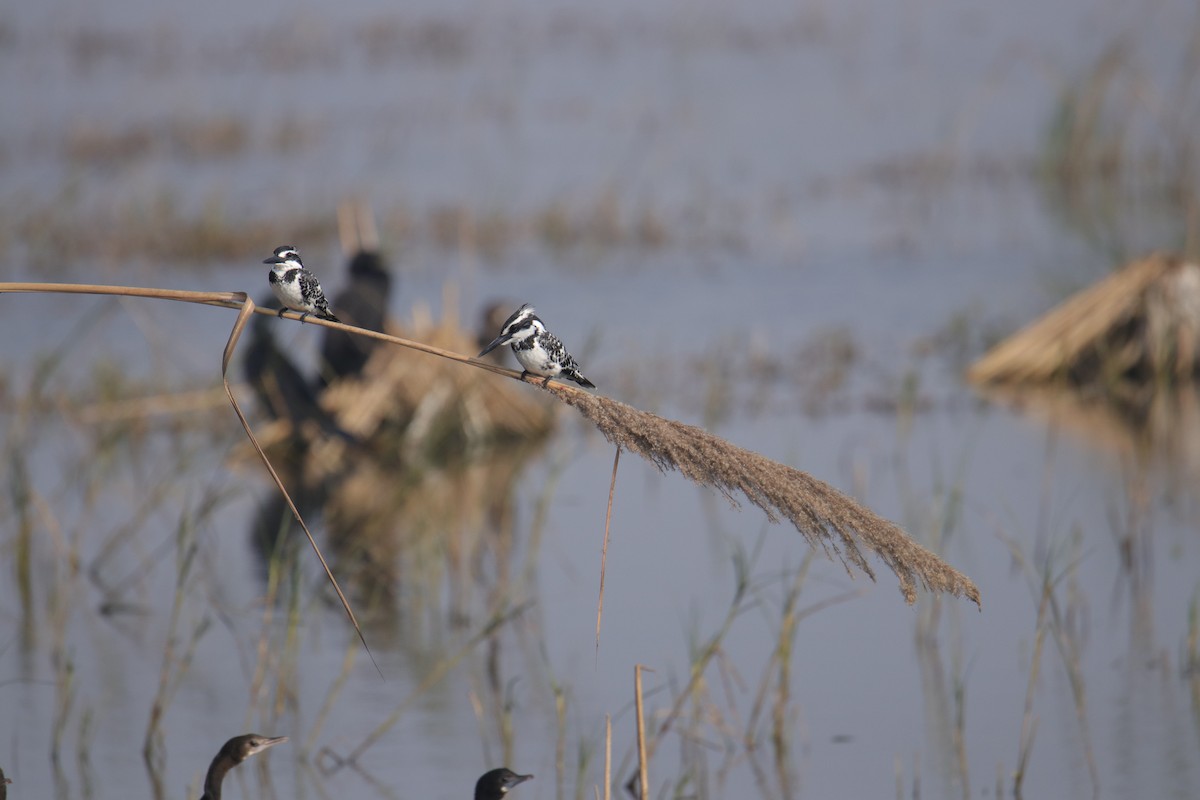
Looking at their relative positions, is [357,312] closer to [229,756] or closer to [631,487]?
[631,487]

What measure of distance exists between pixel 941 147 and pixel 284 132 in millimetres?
8345

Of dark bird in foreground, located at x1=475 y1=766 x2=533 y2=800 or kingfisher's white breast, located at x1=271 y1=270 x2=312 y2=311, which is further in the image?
dark bird in foreground, located at x1=475 y1=766 x2=533 y2=800

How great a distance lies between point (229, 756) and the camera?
4.25m

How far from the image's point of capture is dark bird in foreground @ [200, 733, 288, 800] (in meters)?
4.19

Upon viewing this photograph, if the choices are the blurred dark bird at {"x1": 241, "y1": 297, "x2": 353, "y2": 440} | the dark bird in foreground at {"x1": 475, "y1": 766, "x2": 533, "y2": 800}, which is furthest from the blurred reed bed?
the dark bird in foreground at {"x1": 475, "y1": 766, "x2": 533, "y2": 800}

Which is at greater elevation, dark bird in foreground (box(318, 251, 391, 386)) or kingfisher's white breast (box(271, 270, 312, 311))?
dark bird in foreground (box(318, 251, 391, 386))

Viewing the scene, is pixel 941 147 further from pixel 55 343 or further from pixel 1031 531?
pixel 1031 531

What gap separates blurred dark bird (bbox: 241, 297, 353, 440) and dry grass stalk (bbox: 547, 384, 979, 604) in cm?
667

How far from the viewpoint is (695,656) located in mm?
5230

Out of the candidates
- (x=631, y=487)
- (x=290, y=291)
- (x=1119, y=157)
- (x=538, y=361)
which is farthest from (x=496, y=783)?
(x=1119, y=157)

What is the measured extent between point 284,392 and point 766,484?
6931mm

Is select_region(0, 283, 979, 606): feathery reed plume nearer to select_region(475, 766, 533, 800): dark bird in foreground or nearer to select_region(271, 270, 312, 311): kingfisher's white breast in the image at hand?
select_region(271, 270, 312, 311): kingfisher's white breast

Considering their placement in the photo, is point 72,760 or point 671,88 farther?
point 671,88

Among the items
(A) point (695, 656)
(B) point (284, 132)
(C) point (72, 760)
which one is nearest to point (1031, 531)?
(A) point (695, 656)
